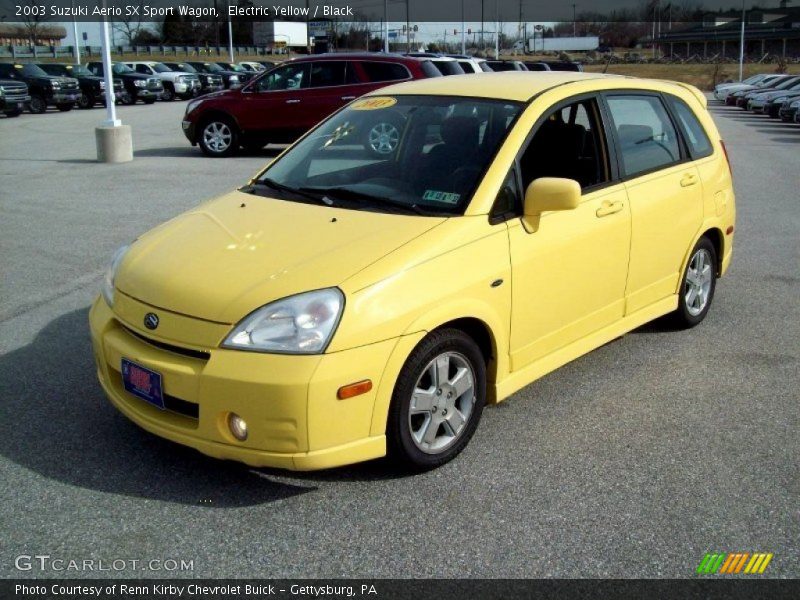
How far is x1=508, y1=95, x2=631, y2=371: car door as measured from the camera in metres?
4.34

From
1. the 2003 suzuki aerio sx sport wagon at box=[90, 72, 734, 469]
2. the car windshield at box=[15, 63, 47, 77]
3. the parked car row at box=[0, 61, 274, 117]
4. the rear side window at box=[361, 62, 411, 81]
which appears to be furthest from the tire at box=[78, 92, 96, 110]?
the 2003 suzuki aerio sx sport wagon at box=[90, 72, 734, 469]

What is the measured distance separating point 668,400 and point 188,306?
8.81 feet

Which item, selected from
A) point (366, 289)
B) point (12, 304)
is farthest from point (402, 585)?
point (12, 304)

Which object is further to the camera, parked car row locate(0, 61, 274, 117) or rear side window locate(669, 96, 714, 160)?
parked car row locate(0, 61, 274, 117)

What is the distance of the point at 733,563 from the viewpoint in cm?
331

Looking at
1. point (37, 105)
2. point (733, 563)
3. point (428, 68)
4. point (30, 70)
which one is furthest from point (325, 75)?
point (30, 70)

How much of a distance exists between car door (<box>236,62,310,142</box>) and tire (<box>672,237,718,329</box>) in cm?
1143

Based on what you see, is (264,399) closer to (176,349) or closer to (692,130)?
(176,349)

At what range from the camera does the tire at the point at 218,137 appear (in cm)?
1695

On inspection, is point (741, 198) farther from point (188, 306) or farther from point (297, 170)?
point (188, 306)

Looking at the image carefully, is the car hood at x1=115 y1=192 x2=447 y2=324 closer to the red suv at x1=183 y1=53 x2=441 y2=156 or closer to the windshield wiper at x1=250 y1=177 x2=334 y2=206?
the windshield wiper at x1=250 y1=177 x2=334 y2=206

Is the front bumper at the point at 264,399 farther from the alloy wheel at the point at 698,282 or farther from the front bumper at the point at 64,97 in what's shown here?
the front bumper at the point at 64,97

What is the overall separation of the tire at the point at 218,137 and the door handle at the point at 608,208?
42.7 ft

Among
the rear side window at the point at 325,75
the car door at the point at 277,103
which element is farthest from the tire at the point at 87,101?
the rear side window at the point at 325,75
